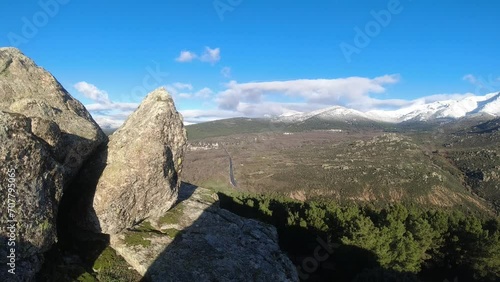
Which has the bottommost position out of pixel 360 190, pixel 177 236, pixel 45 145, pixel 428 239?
pixel 360 190

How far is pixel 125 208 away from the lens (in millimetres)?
21516

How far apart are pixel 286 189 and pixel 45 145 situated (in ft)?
551

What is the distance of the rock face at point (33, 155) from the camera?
48.2 ft

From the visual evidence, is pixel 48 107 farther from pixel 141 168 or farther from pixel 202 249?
pixel 202 249

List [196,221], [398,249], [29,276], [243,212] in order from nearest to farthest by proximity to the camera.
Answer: [29,276], [196,221], [398,249], [243,212]

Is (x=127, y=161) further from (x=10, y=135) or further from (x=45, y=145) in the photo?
(x=10, y=135)

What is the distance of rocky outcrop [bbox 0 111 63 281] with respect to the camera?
14.4 meters

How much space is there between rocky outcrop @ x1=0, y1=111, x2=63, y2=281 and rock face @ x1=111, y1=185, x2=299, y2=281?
5024 millimetres

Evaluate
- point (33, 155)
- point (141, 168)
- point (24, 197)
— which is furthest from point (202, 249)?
point (33, 155)

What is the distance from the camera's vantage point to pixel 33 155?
15.9 meters

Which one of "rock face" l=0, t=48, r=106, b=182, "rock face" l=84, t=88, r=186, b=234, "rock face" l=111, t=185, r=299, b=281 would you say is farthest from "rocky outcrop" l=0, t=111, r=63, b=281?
"rock face" l=111, t=185, r=299, b=281

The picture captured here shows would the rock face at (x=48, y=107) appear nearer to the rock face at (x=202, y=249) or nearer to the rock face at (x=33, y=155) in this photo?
the rock face at (x=33, y=155)

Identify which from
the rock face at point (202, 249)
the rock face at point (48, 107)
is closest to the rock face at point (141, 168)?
the rock face at point (202, 249)

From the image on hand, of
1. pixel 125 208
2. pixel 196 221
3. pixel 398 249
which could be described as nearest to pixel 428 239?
pixel 398 249
